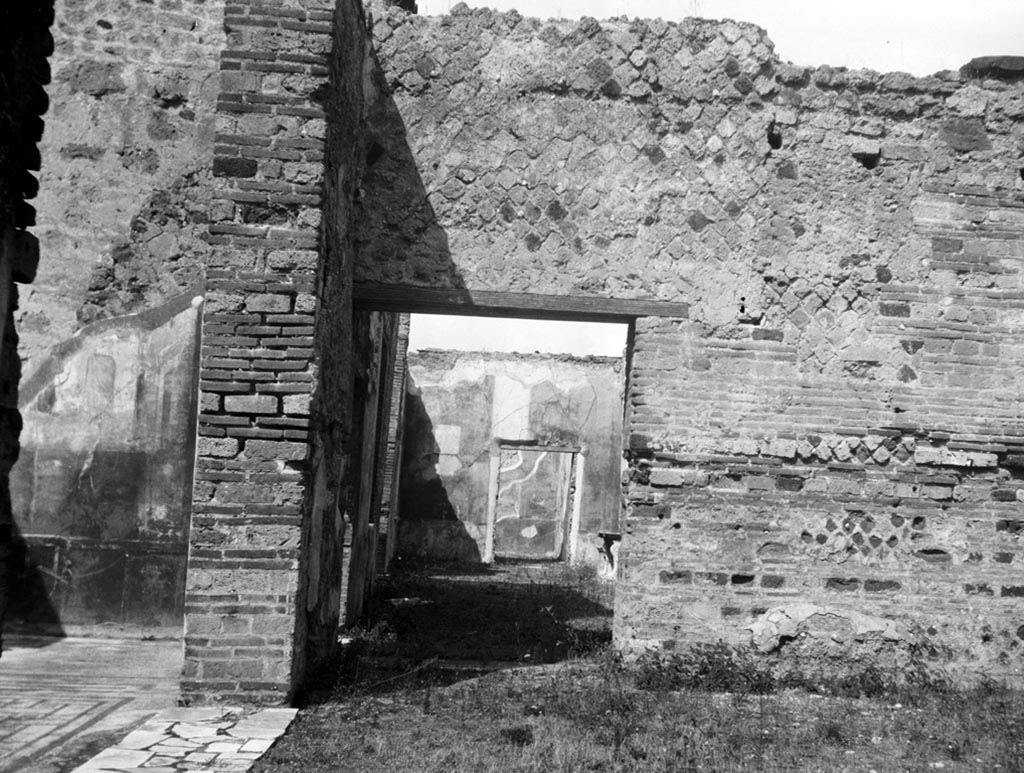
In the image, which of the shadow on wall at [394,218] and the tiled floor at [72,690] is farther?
the shadow on wall at [394,218]

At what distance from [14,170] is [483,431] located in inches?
630

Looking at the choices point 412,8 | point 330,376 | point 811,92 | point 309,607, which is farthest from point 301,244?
point 412,8

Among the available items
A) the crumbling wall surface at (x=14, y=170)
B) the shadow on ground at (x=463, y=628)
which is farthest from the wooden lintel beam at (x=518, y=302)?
the crumbling wall surface at (x=14, y=170)

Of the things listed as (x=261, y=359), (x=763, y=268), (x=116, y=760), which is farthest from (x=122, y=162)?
(x=116, y=760)

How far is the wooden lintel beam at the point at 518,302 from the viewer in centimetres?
726

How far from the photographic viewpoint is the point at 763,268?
7.30 metres

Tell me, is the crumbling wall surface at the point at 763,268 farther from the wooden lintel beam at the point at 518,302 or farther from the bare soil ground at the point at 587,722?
the bare soil ground at the point at 587,722

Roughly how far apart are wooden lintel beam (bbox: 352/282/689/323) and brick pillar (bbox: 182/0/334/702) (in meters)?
1.25

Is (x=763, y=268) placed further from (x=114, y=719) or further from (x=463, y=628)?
(x=114, y=719)

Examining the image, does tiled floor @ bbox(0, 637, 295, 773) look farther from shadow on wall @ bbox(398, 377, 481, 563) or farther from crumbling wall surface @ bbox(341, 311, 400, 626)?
shadow on wall @ bbox(398, 377, 481, 563)

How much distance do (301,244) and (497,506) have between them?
14.4 metres

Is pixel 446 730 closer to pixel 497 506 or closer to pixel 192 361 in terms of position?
pixel 192 361

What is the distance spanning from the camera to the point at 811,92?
7371mm

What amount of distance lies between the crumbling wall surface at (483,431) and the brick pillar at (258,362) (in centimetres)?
1255
